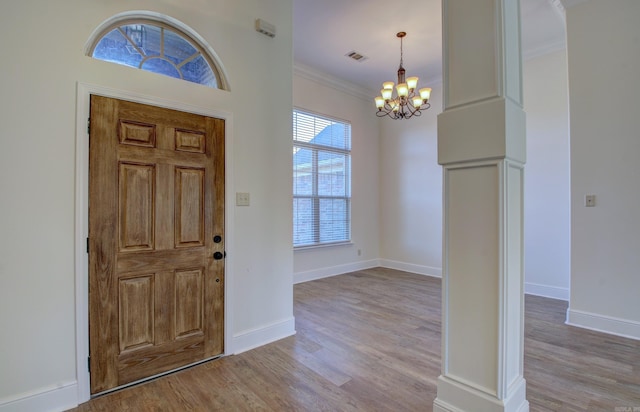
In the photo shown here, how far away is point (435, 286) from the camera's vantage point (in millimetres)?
4891

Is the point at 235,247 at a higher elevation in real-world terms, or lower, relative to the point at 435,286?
higher

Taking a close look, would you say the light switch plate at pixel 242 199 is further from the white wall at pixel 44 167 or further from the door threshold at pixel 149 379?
the door threshold at pixel 149 379

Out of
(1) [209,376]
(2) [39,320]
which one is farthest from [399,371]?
(2) [39,320]

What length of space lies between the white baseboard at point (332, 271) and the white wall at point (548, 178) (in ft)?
8.93

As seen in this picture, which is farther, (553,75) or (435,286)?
(435,286)

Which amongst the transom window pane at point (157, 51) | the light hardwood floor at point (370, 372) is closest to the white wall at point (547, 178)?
the light hardwood floor at point (370, 372)

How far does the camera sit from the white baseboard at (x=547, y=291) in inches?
165

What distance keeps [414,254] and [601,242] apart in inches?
118

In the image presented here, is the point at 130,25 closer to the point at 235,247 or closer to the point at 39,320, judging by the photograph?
the point at 235,247

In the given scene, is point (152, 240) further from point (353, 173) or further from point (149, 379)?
point (353, 173)

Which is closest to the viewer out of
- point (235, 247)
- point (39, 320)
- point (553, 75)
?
point (39, 320)

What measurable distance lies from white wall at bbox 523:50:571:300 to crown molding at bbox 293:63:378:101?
2661mm

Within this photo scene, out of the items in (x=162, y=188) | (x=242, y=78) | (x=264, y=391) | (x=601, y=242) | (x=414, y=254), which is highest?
(x=242, y=78)

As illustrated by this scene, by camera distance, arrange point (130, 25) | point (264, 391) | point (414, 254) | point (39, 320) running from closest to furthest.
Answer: point (39, 320), point (264, 391), point (130, 25), point (414, 254)
